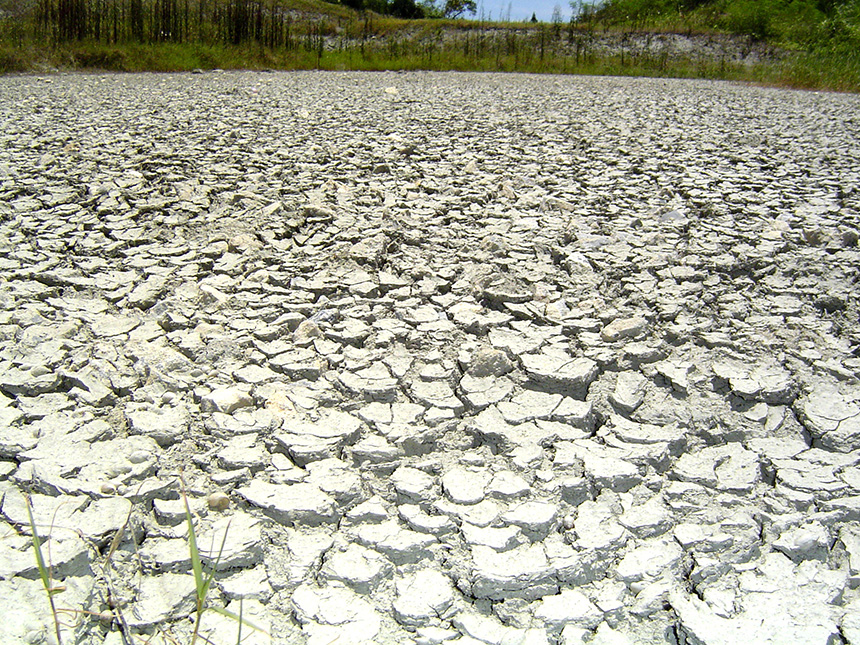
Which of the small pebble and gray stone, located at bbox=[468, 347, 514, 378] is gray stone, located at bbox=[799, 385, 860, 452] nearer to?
gray stone, located at bbox=[468, 347, 514, 378]

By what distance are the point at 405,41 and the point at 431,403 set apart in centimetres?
1251

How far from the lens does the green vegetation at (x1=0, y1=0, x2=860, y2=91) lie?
8398 millimetres

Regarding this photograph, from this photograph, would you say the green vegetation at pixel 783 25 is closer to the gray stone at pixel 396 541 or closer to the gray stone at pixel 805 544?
the gray stone at pixel 805 544

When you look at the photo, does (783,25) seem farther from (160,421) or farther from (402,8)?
(160,421)

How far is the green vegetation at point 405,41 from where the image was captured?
331 inches

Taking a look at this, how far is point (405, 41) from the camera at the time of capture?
12.2 metres

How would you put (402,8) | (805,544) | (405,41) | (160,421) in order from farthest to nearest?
1. (402,8)
2. (405,41)
3. (160,421)
4. (805,544)

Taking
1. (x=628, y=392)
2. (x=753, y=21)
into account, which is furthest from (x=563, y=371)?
(x=753, y=21)

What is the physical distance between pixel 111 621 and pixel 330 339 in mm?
888

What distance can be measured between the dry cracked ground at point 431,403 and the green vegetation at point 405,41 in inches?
264

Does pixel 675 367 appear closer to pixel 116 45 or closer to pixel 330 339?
pixel 330 339

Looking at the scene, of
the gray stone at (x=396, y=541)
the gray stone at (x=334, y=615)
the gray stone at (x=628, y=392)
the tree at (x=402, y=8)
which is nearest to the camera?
the gray stone at (x=334, y=615)

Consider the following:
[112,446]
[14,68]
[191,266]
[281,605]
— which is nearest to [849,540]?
[281,605]

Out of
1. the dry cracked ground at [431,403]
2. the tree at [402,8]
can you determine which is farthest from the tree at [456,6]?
the dry cracked ground at [431,403]
